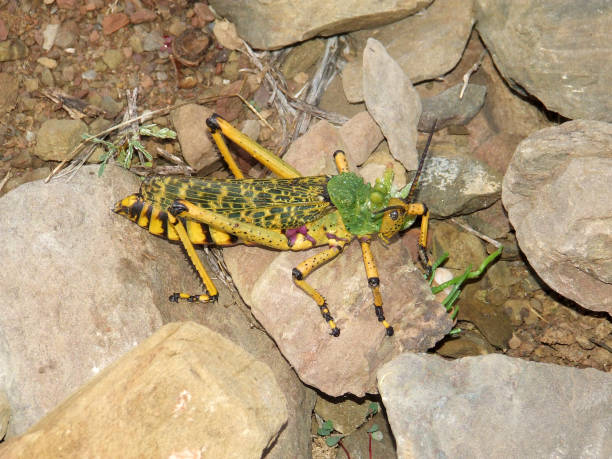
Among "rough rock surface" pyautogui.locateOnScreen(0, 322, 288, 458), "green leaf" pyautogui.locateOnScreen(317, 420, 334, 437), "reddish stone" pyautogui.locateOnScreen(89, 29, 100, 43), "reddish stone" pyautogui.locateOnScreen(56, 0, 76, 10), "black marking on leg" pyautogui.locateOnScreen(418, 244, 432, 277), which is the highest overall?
"reddish stone" pyautogui.locateOnScreen(56, 0, 76, 10)

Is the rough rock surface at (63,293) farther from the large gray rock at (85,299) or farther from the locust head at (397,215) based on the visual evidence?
the locust head at (397,215)

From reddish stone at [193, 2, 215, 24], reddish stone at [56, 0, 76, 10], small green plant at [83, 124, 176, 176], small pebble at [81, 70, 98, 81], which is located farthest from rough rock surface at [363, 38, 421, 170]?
reddish stone at [56, 0, 76, 10]

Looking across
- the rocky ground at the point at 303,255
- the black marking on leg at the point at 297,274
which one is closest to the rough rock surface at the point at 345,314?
the rocky ground at the point at 303,255

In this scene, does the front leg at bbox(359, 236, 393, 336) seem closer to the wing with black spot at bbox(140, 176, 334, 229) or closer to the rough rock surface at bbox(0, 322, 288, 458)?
the wing with black spot at bbox(140, 176, 334, 229)

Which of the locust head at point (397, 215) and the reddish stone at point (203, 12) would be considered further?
the reddish stone at point (203, 12)

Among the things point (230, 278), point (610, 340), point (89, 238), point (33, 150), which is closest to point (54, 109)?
point (33, 150)

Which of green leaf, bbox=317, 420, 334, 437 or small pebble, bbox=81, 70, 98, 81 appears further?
small pebble, bbox=81, 70, 98, 81

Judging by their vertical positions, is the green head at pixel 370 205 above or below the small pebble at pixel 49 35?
below

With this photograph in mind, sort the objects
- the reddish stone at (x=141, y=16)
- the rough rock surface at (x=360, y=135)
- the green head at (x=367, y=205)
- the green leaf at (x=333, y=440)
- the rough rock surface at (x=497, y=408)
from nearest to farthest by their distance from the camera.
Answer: the rough rock surface at (x=497, y=408) < the green head at (x=367, y=205) < the green leaf at (x=333, y=440) < the rough rock surface at (x=360, y=135) < the reddish stone at (x=141, y=16)
